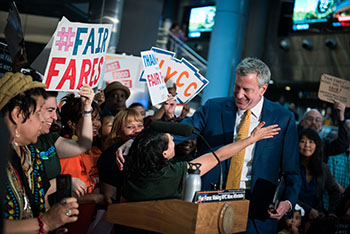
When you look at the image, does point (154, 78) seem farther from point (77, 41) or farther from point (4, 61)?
point (4, 61)

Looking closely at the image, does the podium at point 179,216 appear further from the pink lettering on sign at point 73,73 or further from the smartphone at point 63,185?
the pink lettering on sign at point 73,73

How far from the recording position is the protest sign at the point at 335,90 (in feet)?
18.8

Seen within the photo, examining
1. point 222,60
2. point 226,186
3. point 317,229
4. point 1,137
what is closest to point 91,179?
point 226,186

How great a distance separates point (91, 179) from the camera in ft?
11.2

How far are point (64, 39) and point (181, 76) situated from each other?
1.56 metres

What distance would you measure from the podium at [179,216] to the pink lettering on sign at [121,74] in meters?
3.84

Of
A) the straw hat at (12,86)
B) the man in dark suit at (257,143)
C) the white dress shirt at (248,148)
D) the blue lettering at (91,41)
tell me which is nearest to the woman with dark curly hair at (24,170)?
the straw hat at (12,86)

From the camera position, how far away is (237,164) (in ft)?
10.3

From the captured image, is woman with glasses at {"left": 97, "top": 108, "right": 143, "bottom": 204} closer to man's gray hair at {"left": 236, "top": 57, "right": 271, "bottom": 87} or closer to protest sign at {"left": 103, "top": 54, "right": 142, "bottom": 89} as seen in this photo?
man's gray hair at {"left": 236, "top": 57, "right": 271, "bottom": 87}

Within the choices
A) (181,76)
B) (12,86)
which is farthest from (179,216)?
(181,76)

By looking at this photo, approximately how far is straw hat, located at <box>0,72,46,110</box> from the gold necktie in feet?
4.73

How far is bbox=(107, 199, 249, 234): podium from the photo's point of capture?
202cm

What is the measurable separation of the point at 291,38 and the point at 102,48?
39.6ft

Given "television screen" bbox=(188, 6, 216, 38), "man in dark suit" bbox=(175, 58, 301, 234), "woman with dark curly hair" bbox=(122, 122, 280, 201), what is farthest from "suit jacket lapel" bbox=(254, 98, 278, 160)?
"television screen" bbox=(188, 6, 216, 38)
